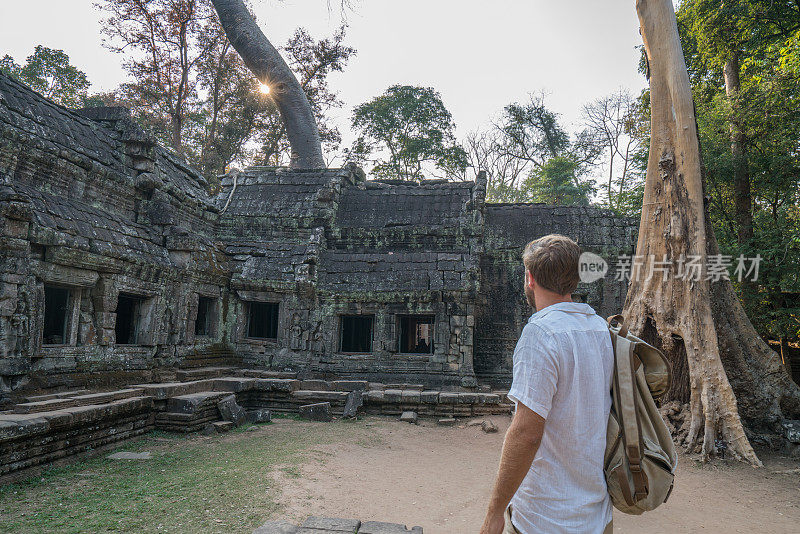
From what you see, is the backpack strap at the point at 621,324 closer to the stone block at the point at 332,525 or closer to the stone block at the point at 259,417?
the stone block at the point at 332,525

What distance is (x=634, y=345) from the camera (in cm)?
186

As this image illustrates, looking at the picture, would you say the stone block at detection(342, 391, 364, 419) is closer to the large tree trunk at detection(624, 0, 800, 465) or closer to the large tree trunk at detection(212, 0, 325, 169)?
the large tree trunk at detection(624, 0, 800, 465)

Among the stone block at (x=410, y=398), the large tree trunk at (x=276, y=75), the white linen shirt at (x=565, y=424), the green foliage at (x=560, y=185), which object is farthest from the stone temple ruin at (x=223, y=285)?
the green foliage at (x=560, y=185)

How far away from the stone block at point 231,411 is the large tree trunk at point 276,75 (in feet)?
34.5

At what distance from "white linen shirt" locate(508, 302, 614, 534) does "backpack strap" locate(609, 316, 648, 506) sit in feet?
0.20

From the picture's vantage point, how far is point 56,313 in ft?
24.4

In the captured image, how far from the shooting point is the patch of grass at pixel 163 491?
12.7 ft

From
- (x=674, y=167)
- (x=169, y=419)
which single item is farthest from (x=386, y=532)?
(x=674, y=167)

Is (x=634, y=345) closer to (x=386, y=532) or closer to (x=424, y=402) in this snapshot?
(x=386, y=532)

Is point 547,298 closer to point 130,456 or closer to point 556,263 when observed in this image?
point 556,263

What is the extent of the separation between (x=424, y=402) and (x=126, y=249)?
569 centimetres

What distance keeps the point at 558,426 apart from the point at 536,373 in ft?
0.78

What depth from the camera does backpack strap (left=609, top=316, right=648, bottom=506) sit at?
5.73 ft

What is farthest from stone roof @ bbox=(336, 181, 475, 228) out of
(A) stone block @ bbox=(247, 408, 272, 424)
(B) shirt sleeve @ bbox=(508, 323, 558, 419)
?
(B) shirt sleeve @ bbox=(508, 323, 558, 419)
